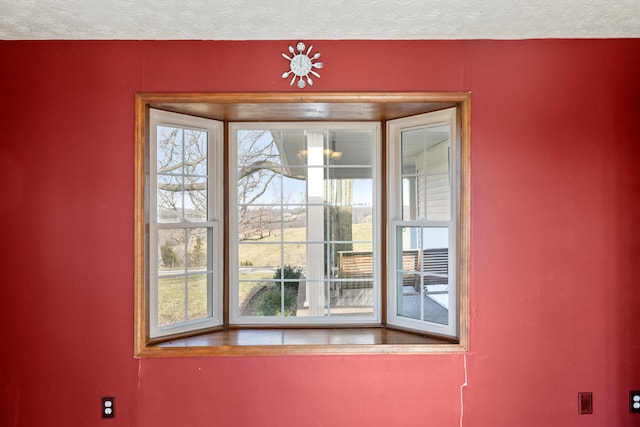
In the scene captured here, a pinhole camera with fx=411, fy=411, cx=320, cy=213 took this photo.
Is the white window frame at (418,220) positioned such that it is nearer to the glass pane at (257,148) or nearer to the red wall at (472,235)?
the red wall at (472,235)

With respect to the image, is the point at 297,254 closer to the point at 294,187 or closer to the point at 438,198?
the point at 294,187

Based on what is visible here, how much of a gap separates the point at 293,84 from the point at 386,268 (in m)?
1.47

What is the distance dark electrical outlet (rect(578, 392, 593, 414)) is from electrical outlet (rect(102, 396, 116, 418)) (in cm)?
289

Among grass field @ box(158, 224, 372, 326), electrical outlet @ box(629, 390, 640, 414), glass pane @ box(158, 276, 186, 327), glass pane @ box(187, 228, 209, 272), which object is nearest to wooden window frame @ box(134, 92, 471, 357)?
glass pane @ box(158, 276, 186, 327)

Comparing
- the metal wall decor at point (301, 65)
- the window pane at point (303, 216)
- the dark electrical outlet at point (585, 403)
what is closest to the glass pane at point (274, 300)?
the window pane at point (303, 216)

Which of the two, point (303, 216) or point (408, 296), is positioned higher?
point (303, 216)

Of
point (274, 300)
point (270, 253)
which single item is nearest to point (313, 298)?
point (274, 300)

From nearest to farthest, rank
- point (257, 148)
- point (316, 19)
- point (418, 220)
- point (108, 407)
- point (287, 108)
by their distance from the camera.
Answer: point (316, 19) < point (108, 407) < point (287, 108) < point (418, 220) < point (257, 148)

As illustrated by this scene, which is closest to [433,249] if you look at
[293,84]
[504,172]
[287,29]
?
[504,172]

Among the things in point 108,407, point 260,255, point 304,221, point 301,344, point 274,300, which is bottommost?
point 108,407

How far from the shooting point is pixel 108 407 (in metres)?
2.54

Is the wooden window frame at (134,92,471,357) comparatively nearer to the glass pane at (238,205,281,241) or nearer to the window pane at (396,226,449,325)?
the window pane at (396,226,449,325)

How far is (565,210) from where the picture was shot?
257 centimetres

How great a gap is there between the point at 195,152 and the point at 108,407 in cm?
174
